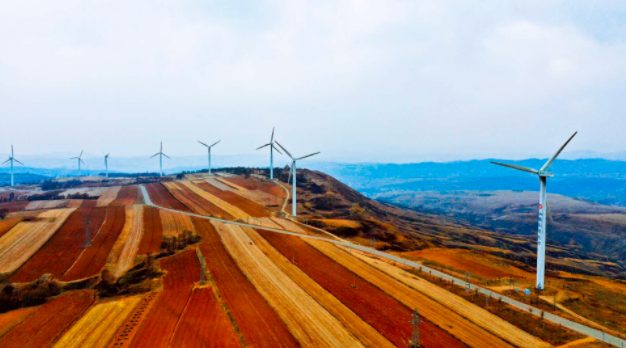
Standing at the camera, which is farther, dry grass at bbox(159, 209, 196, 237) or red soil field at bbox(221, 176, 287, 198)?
red soil field at bbox(221, 176, 287, 198)

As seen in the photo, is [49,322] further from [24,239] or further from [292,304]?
[24,239]

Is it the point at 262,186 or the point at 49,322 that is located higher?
the point at 262,186

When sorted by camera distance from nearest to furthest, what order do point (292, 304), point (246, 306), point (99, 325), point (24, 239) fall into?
1. point (99, 325)
2. point (246, 306)
3. point (292, 304)
4. point (24, 239)

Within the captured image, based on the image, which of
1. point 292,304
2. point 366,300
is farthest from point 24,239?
point 366,300

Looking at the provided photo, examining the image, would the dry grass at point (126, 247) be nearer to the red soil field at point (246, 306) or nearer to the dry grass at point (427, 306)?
the red soil field at point (246, 306)

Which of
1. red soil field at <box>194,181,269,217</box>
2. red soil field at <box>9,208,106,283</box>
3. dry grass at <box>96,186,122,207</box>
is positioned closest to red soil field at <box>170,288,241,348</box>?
red soil field at <box>9,208,106,283</box>

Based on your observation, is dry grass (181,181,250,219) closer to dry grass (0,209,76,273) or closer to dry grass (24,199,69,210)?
dry grass (0,209,76,273)

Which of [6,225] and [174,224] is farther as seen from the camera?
[174,224]
